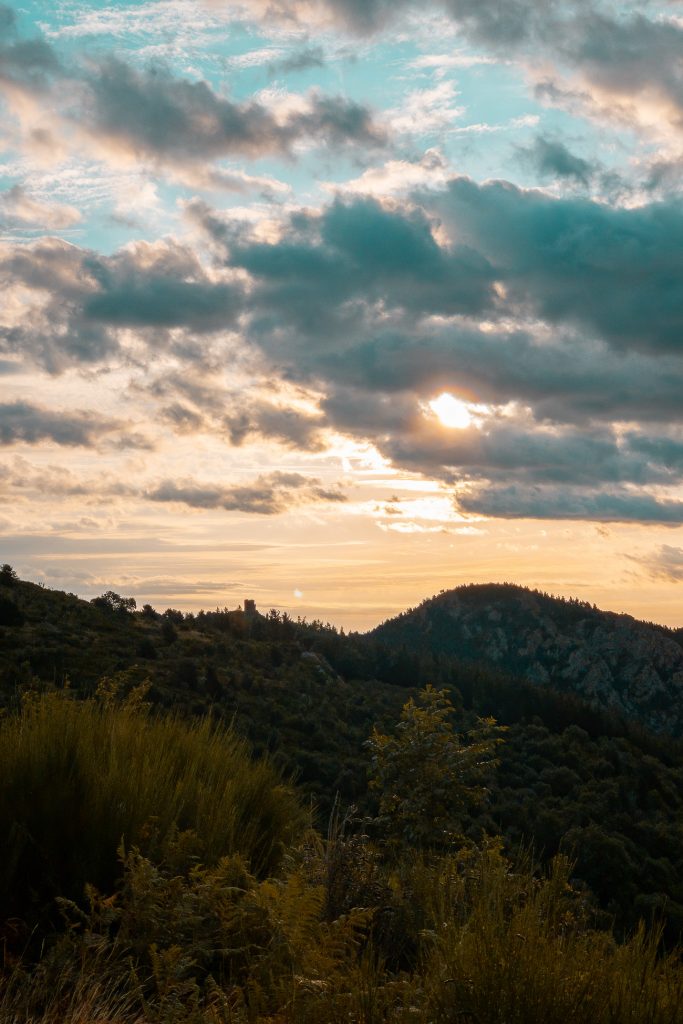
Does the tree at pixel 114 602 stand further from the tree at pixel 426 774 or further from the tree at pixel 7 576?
the tree at pixel 426 774

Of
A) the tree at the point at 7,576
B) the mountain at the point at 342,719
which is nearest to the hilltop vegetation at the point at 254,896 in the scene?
the mountain at the point at 342,719

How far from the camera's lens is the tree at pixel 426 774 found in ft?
51.8

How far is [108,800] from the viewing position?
7359 millimetres

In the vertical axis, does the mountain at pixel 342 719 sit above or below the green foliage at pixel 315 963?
below

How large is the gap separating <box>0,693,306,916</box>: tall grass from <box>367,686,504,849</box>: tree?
6.82 metres

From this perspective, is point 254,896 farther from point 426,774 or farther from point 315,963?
point 426,774

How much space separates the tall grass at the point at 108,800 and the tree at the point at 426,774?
6.82 metres

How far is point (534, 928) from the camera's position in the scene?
497 cm

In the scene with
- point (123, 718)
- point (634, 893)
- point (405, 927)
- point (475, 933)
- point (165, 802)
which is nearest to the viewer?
point (475, 933)

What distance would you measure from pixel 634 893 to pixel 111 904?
4555 cm

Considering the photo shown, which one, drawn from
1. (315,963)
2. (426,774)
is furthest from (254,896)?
(426,774)

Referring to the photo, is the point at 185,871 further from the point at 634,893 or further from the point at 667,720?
the point at 667,720

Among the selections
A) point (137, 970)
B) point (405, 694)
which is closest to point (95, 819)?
point (137, 970)

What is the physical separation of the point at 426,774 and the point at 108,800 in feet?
31.4
